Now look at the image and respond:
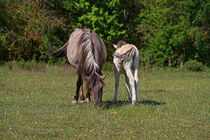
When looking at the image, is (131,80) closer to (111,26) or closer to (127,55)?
(127,55)

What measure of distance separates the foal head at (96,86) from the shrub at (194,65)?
1920 cm

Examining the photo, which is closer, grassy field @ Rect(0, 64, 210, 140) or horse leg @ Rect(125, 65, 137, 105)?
grassy field @ Rect(0, 64, 210, 140)

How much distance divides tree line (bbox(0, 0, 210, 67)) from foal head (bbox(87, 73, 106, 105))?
16470 millimetres

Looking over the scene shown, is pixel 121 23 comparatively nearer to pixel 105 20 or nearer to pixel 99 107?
pixel 105 20

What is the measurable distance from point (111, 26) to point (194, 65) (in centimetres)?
644

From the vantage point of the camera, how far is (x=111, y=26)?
93.5 ft

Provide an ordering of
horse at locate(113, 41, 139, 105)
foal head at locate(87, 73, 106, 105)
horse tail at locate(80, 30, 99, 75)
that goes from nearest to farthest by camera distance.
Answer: foal head at locate(87, 73, 106, 105), horse tail at locate(80, 30, 99, 75), horse at locate(113, 41, 139, 105)

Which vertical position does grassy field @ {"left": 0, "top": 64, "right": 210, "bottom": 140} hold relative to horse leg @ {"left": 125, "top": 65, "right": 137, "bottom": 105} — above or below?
below

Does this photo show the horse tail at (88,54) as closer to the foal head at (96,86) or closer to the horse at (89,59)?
the horse at (89,59)

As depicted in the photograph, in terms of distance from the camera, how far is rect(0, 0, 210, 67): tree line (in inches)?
1024

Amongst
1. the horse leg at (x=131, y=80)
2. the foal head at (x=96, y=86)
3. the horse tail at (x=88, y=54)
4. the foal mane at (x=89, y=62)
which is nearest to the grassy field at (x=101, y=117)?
the horse leg at (x=131, y=80)

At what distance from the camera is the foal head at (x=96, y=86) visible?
9328 mm

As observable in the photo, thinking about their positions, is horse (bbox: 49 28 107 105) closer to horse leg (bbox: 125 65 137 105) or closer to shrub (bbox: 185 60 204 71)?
horse leg (bbox: 125 65 137 105)

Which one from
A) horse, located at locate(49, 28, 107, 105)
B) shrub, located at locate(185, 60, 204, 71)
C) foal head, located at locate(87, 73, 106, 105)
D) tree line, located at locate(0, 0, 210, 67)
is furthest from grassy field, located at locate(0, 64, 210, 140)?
shrub, located at locate(185, 60, 204, 71)
